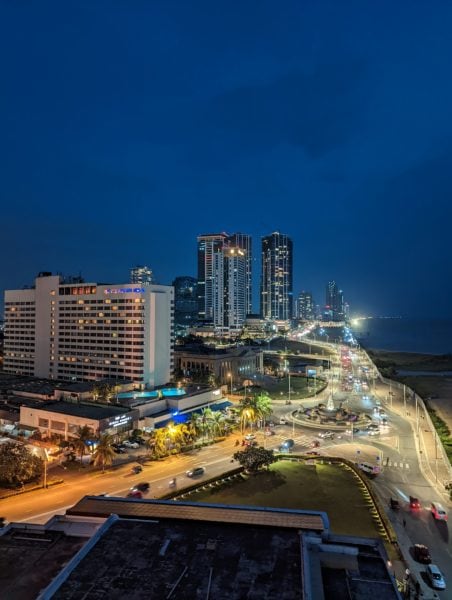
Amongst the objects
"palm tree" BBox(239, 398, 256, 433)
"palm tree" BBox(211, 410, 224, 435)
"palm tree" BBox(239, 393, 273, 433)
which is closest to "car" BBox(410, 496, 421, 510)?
"palm tree" BBox(239, 398, 256, 433)

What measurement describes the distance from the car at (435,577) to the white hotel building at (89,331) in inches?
2787

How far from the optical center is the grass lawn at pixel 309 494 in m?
35.8

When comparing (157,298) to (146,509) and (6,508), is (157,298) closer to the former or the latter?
(6,508)

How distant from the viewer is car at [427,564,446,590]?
26.9 meters

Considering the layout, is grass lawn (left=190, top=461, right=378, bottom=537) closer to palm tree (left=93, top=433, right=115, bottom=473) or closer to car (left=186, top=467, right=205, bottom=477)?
car (left=186, top=467, right=205, bottom=477)

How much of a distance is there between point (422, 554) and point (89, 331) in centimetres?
8560

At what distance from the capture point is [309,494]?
40938mm

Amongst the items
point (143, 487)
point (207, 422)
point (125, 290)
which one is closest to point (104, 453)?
point (143, 487)

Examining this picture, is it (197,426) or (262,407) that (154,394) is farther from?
(262,407)

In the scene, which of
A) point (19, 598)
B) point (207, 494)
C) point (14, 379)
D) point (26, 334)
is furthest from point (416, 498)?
point (26, 334)

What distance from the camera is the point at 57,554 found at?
20.9 metres

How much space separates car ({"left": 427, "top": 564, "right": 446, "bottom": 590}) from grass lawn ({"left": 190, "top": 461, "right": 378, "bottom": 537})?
17.4 ft

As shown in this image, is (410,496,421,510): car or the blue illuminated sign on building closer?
(410,496,421,510): car

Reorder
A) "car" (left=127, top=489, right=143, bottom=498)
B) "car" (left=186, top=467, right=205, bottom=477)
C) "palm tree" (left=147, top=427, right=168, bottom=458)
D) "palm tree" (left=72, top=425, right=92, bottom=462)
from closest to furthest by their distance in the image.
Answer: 1. "car" (left=127, top=489, right=143, bottom=498)
2. "car" (left=186, top=467, right=205, bottom=477)
3. "palm tree" (left=72, top=425, right=92, bottom=462)
4. "palm tree" (left=147, top=427, right=168, bottom=458)
